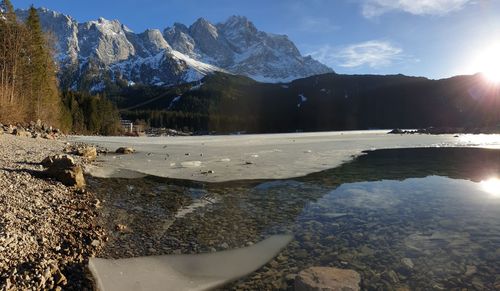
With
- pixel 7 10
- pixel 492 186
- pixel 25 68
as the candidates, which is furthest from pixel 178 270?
pixel 7 10

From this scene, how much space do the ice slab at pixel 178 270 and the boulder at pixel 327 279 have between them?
1203 mm

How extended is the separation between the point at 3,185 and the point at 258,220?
25.7ft

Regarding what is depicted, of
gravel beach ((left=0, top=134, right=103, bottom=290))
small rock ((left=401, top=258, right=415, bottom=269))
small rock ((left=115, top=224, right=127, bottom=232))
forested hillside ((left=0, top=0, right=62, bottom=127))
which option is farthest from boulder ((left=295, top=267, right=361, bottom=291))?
forested hillside ((left=0, top=0, right=62, bottom=127))

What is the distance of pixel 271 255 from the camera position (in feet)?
28.6

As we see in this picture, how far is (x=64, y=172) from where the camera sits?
14.8m

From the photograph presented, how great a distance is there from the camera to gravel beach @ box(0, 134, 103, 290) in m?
6.38

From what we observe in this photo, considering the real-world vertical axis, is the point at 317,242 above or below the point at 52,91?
below

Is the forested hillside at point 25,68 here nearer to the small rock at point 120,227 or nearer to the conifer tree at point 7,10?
the conifer tree at point 7,10

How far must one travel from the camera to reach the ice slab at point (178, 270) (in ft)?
23.1

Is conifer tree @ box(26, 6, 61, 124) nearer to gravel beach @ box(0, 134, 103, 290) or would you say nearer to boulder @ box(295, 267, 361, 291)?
gravel beach @ box(0, 134, 103, 290)

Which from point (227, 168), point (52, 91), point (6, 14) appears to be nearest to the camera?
point (227, 168)

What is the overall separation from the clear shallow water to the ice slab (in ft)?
1.24

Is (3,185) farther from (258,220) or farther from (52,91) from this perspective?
(52,91)

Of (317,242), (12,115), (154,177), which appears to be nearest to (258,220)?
(317,242)
